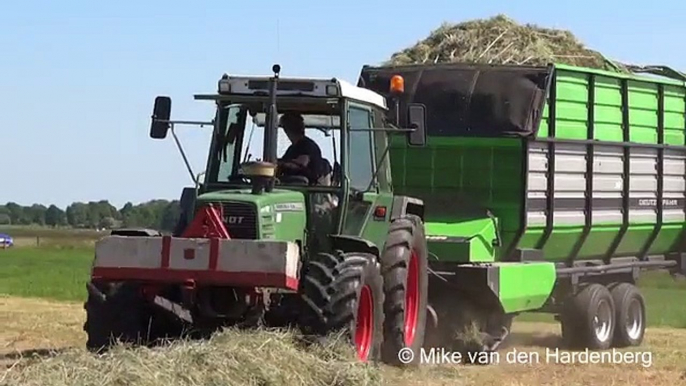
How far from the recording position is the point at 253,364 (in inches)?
350

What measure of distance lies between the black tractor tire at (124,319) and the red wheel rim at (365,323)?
1.34 m

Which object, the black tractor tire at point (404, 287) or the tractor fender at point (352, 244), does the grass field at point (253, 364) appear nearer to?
the black tractor tire at point (404, 287)

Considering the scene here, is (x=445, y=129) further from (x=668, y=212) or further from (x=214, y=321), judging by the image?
(x=214, y=321)

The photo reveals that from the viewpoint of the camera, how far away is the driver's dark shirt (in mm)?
10898

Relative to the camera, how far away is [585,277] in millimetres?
15656

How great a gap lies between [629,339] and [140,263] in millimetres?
7755

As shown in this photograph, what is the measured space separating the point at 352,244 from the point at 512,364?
9.86ft

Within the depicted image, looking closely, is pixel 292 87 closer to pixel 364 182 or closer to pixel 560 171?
pixel 364 182

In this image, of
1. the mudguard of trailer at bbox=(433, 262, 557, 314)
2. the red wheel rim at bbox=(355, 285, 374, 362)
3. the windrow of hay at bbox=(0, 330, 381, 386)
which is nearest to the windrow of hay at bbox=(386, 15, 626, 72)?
the mudguard of trailer at bbox=(433, 262, 557, 314)

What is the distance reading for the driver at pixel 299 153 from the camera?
10906 mm

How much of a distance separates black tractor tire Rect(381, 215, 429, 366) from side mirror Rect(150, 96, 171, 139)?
6.77 ft

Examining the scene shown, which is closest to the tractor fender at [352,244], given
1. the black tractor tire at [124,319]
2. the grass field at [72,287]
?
the black tractor tire at [124,319]

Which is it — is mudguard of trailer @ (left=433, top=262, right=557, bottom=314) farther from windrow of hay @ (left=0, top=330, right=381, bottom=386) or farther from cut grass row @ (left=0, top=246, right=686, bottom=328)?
cut grass row @ (left=0, top=246, right=686, bottom=328)

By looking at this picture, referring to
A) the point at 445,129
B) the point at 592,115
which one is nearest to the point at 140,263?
the point at 445,129
